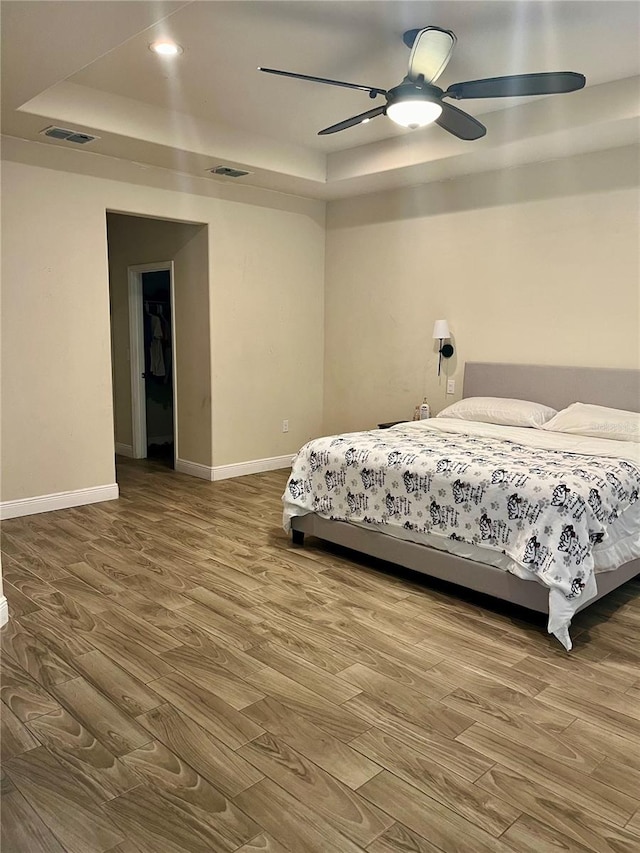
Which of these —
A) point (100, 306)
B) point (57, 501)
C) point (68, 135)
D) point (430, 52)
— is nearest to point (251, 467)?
point (57, 501)

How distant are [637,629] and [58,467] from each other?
156 inches

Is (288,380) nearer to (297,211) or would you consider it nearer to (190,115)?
(297,211)

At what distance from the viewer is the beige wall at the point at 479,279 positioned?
454 centimetres

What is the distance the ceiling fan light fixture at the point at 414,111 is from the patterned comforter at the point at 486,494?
1742mm

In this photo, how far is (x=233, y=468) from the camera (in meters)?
6.03

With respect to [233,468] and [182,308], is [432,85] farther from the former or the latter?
[233,468]

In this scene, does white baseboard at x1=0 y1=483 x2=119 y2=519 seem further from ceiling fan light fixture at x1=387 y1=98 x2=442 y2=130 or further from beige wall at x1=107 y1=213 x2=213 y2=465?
ceiling fan light fixture at x1=387 y1=98 x2=442 y2=130

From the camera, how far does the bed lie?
9.64ft

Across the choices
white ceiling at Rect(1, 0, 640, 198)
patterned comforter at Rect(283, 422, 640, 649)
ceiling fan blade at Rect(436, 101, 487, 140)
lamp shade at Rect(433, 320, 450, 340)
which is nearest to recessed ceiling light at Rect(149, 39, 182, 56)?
white ceiling at Rect(1, 0, 640, 198)

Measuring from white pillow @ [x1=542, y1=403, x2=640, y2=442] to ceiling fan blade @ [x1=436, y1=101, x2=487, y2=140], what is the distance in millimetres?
1875

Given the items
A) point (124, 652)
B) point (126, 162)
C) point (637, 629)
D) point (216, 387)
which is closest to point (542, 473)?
point (637, 629)

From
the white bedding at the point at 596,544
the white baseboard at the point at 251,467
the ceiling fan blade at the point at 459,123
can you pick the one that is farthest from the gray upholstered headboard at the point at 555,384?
the white baseboard at the point at 251,467

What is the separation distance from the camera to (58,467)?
4891 millimetres

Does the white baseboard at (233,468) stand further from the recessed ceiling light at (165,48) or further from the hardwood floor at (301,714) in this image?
the recessed ceiling light at (165,48)
